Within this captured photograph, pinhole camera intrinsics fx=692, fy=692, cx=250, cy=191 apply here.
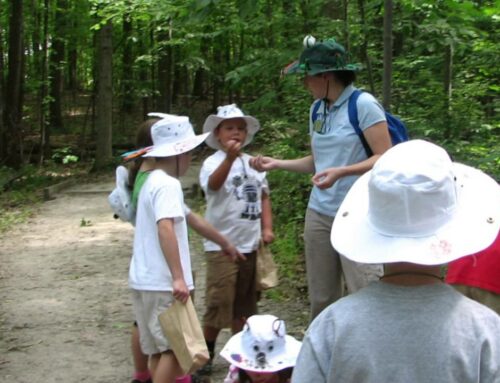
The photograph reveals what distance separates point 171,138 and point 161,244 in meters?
0.63

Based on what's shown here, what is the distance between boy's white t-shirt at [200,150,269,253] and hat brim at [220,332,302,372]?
1.42m

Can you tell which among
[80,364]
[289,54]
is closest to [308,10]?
[289,54]

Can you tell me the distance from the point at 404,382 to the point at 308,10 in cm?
564

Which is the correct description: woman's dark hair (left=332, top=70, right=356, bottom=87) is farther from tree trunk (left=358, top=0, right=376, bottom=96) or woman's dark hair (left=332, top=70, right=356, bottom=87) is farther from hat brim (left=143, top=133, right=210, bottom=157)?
tree trunk (left=358, top=0, right=376, bottom=96)

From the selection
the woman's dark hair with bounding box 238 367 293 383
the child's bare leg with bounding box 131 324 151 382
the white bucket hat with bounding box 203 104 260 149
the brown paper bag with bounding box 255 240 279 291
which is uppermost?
the white bucket hat with bounding box 203 104 260 149

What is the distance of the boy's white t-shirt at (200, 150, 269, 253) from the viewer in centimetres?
456

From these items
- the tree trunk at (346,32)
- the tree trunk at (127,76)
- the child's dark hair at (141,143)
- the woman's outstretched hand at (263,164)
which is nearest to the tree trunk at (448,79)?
the tree trunk at (346,32)

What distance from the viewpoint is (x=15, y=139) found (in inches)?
723

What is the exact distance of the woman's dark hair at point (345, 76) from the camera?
4.00 metres

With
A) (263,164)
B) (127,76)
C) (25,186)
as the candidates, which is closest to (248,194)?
(263,164)

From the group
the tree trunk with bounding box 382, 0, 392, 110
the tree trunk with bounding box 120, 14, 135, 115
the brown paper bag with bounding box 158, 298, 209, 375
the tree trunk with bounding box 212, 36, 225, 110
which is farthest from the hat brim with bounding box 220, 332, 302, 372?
the tree trunk with bounding box 120, 14, 135, 115

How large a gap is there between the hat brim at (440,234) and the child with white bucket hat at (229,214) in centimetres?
272

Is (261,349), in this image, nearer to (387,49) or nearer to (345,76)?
(345,76)

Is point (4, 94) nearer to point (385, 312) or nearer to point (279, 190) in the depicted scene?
point (279, 190)
